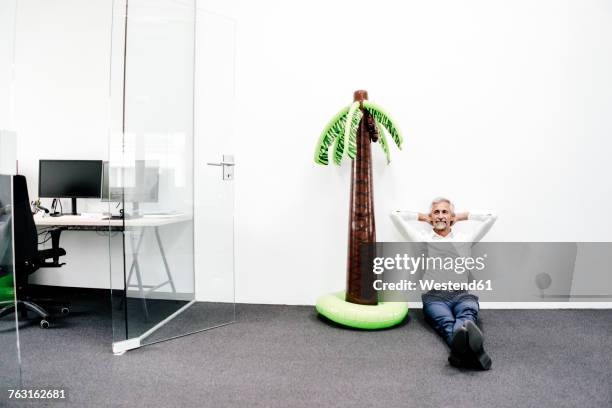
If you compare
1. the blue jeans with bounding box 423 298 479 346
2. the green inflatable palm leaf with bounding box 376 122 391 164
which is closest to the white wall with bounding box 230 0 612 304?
the green inflatable palm leaf with bounding box 376 122 391 164

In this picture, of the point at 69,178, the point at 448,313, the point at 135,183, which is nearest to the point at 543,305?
the point at 448,313

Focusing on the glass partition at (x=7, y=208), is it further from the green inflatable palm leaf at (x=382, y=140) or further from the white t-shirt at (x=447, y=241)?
the white t-shirt at (x=447, y=241)

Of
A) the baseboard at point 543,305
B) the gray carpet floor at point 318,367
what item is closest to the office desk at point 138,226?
the gray carpet floor at point 318,367

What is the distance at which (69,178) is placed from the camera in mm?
3275

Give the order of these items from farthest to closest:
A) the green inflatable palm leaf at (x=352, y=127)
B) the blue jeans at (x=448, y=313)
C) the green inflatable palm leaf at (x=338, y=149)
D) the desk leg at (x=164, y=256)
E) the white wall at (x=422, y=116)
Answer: the white wall at (x=422, y=116) < the green inflatable palm leaf at (x=338, y=149) < the desk leg at (x=164, y=256) < the green inflatable palm leaf at (x=352, y=127) < the blue jeans at (x=448, y=313)

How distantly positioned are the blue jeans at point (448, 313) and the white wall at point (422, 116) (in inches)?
27.9

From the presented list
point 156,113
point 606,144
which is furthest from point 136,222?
point 606,144

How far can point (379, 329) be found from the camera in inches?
101

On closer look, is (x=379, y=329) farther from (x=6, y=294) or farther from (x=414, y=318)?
(x=6, y=294)

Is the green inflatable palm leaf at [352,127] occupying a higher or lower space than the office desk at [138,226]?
higher

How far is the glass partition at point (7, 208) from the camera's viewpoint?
5.19 ft

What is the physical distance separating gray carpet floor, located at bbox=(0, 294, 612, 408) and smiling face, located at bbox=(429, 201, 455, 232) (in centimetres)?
74

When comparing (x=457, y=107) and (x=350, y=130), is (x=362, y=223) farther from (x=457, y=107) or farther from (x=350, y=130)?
(x=457, y=107)

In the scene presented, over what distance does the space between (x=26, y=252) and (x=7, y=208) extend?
41.9 inches
